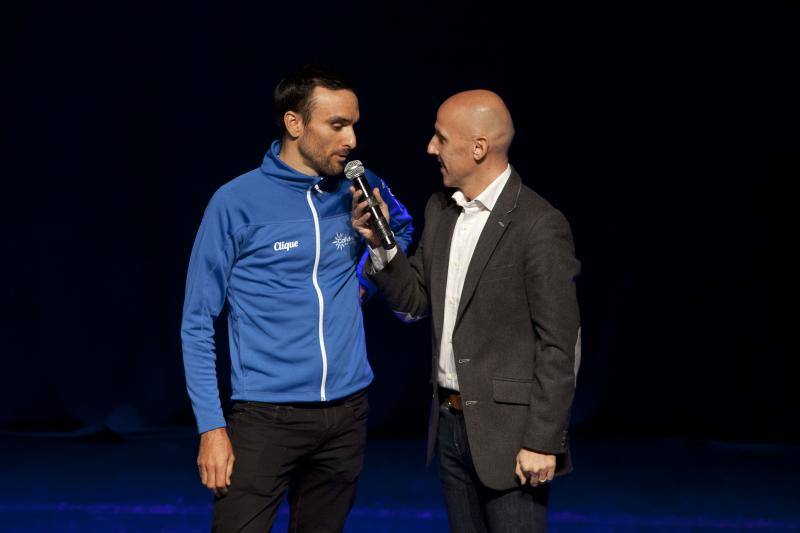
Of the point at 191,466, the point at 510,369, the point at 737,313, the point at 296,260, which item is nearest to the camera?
the point at 510,369

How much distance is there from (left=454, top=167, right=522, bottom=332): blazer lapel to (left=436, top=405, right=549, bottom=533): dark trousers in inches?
9.4

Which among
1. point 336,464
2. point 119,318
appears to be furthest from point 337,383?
point 119,318

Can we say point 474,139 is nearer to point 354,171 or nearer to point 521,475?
point 354,171

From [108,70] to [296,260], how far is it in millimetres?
2570

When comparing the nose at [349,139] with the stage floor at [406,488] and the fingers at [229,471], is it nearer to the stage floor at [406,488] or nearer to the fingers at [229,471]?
the fingers at [229,471]

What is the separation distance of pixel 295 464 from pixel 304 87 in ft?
2.68

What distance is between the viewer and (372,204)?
6.79 ft

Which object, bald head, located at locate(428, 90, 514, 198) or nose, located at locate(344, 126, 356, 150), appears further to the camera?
nose, located at locate(344, 126, 356, 150)

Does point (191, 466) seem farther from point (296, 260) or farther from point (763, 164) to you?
point (763, 164)

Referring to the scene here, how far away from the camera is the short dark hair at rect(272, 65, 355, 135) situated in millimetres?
2166

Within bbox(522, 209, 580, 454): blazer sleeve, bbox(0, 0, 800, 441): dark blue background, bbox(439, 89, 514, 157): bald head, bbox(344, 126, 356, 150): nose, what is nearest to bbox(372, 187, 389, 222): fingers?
bbox(344, 126, 356, 150): nose

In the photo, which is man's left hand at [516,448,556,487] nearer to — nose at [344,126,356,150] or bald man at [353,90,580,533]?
bald man at [353,90,580,533]

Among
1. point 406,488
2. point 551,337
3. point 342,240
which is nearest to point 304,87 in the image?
point 342,240

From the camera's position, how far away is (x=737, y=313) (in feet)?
14.6
